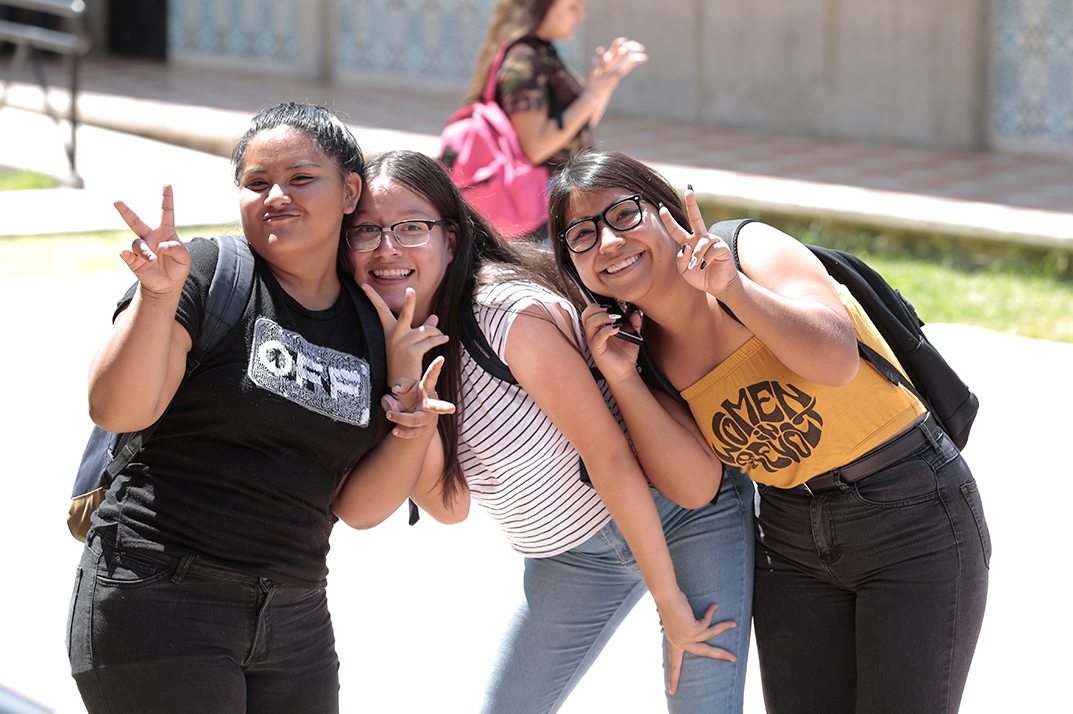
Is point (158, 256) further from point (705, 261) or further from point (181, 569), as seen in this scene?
point (705, 261)

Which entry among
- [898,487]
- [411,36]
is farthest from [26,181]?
[898,487]

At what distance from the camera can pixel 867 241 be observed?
8086mm

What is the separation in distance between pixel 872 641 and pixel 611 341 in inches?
31.0

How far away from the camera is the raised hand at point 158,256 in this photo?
1898mm

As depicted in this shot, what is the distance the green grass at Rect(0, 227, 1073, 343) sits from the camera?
6.61 m

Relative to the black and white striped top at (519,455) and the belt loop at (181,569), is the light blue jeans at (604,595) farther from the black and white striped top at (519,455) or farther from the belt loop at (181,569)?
the belt loop at (181,569)

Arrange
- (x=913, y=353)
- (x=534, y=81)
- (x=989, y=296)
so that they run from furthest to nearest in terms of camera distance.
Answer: (x=989, y=296) < (x=534, y=81) < (x=913, y=353)

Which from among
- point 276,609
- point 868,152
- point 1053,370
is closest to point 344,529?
point 276,609

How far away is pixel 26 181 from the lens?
31.3 ft

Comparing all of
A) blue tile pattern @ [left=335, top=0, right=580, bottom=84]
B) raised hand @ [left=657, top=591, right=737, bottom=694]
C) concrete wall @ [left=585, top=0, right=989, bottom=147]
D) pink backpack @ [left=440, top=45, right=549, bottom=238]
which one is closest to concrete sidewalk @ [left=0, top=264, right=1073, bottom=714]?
raised hand @ [left=657, top=591, right=737, bottom=694]

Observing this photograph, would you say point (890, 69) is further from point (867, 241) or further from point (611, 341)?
point (611, 341)

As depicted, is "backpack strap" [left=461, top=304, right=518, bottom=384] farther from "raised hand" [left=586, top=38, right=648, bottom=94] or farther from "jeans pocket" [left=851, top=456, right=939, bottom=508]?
"raised hand" [left=586, top=38, right=648, bottom=94]

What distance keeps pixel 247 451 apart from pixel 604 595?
0.87m

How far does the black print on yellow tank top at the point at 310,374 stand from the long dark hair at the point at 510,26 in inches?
125
